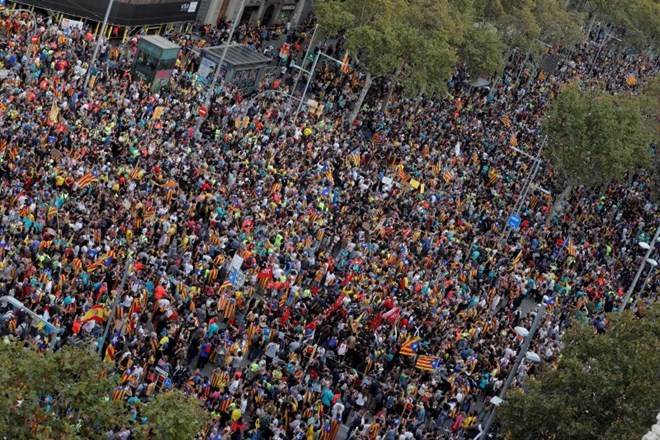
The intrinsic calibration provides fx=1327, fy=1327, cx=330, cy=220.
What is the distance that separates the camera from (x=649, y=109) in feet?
258

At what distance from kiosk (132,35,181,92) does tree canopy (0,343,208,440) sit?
1295 inches

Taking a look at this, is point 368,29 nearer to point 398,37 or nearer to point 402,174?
point 398,37

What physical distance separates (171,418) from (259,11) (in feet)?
199

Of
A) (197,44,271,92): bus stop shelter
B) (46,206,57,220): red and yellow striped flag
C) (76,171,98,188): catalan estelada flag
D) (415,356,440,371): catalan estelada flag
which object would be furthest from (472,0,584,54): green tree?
(46,206,57,220): red and yellow striped flag

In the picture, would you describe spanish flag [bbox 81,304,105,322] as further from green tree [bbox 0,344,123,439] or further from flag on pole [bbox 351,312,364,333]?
green tree [bbox 0,344,123,439]

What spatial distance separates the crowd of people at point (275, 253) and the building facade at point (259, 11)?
12547 mm

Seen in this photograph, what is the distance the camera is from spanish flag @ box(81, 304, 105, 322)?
36719mm

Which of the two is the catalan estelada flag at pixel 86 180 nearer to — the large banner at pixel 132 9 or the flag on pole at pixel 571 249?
the large banner at pixel 132 9

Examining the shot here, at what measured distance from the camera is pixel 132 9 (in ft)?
221

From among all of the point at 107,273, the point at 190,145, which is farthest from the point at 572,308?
the point at 107,273

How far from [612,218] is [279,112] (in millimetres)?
19441

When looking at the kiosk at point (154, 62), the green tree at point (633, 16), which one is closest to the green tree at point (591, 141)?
the kiosk at point (154, 62)

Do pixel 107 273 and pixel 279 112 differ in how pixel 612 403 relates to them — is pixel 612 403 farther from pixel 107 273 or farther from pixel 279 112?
pixel 279 112

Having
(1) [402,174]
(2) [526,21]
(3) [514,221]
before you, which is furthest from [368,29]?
(2) [526,21]
